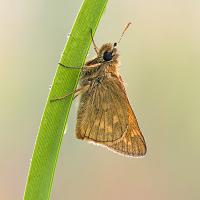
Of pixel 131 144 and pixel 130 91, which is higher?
pixel 130 91

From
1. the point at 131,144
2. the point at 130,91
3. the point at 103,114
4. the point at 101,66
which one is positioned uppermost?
the point at 130,91

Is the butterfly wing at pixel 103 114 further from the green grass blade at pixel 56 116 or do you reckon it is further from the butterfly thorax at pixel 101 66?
the green grass blade at pixel 56 116

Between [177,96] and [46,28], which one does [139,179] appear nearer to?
[177,96]

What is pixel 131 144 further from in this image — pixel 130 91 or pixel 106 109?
pixel 130 91

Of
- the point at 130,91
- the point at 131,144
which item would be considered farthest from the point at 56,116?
the point at 130,91

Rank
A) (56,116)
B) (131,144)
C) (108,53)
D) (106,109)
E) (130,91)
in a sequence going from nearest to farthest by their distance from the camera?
(56,116)
(108,53)
(131,144)
(106,109)
(130,91)

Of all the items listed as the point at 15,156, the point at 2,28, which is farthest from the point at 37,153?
the point at 2,28

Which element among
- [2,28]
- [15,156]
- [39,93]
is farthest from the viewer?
[39,93]
